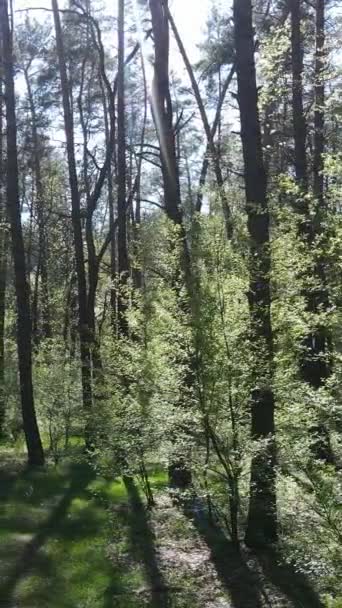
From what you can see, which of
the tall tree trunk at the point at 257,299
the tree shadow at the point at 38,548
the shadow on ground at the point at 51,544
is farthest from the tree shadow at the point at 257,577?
the tree shadow at the point at 38,548

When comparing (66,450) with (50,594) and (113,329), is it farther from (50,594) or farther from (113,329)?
(50,594)

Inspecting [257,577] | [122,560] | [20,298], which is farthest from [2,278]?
[257,577]

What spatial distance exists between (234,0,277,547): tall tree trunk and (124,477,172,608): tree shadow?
1.30 m

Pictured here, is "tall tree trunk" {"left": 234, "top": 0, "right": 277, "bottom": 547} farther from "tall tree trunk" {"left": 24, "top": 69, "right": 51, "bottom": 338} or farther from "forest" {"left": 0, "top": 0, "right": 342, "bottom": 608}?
"tall tree trunk" {"left": 24, "top": 69, "right": 51, "bottom": 338}

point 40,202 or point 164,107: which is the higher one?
point 40,202

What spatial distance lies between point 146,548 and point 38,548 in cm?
139

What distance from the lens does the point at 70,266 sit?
94.8 ft

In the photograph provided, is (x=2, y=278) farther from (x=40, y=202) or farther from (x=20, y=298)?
(x=20, y=298)

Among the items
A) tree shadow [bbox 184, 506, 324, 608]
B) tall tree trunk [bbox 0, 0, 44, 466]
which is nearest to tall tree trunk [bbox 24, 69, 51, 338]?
tall tree trunk [bbox 0, 0, 44, 466]

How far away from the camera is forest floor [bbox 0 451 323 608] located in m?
6.52

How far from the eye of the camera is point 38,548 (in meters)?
7.82

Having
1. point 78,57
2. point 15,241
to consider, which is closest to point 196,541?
point 15,241

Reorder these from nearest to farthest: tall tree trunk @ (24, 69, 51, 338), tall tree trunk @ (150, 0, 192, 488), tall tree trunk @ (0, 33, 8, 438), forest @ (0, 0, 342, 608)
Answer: forest @ (0, 0, 342, 608) → tall tree trunk @ (150, 0, 192, 488) → tall tree trunk @ (0, 33, 8, 438) → tall tree trunk @ (24, 69, 51, 338)

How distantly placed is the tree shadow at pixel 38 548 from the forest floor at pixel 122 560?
0.04ft
